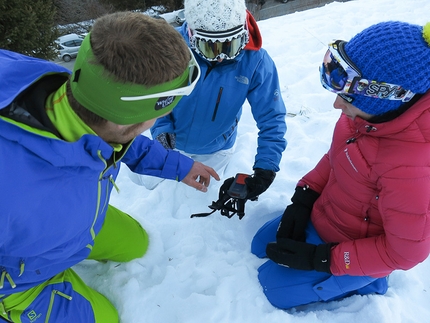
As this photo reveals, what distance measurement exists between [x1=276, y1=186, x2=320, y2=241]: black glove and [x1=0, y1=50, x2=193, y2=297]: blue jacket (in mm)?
1164

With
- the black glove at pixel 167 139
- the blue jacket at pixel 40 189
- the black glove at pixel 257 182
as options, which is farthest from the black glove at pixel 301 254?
the black glove at pixel 167 139

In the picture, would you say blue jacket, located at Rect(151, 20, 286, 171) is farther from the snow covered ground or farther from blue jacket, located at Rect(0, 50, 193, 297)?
blue jacket, located at Rect(0, 50, 193, 297)

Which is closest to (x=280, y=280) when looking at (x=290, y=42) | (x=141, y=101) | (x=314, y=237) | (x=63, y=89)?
(x=314, y=237)

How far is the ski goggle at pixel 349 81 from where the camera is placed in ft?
4.53

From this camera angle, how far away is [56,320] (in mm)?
1657

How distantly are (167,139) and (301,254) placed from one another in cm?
155

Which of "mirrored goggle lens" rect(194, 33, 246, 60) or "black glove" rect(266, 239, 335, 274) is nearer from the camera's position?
"black glove" rect(266, 239, 335, 274)

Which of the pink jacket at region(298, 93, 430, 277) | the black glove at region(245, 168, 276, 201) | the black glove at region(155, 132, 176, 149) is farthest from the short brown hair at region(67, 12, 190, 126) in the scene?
the black glove at region(155, 132, 176, 149)

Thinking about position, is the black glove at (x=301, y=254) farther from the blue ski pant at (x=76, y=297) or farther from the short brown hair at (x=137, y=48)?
the short brown hair at (x=137, y=48)

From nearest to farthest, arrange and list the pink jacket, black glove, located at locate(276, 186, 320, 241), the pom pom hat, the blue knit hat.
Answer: the blue knit hat → the pink jacket → the pom pom hat → black glove, located at locate(276, 186, 320, 241)

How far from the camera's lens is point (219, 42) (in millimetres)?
1998

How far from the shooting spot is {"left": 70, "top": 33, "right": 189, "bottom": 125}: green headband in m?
1.17

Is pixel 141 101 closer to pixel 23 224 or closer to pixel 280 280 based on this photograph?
pixel 23 224

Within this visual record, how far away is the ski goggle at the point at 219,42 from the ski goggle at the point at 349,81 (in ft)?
2.11
